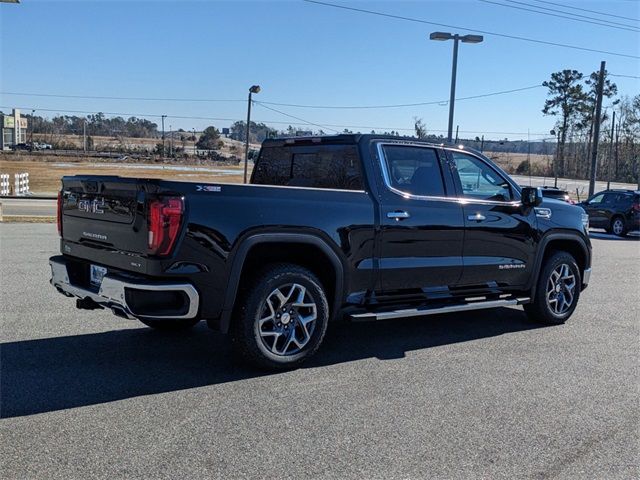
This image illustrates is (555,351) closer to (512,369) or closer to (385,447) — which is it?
(512,369)

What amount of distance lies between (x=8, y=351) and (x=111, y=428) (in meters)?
2.04

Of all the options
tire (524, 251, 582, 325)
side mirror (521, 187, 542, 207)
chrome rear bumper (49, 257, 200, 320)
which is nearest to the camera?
chrome rear bumper (49, 257, 200, 320)

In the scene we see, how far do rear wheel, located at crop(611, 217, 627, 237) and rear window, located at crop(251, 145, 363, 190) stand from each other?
58.2 ft

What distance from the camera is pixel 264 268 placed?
16.7 ft

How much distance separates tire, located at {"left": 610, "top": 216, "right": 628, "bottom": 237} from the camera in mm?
21109

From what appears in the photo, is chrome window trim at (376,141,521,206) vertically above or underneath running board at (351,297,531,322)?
above

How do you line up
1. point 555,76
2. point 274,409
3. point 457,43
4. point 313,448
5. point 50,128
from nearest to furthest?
1. point 313,448
2. point 274,409
3. point 457,43
4. point 555,76
5. point 50,128

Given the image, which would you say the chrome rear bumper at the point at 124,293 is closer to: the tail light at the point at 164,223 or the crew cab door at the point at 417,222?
the tail light at the point at 164,223

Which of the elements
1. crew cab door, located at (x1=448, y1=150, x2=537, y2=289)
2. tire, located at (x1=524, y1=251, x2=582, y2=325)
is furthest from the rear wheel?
crew cab door, located at (x1=448, y1=150, x2=537, y2=289)

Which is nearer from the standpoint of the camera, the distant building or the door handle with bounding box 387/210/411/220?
the door handle with bounding box 387/210/411/220

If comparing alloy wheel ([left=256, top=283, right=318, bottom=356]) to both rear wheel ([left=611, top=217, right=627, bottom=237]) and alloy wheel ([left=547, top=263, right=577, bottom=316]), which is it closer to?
alloy wheel ([left=547, top=263, right=577, bottom=316])

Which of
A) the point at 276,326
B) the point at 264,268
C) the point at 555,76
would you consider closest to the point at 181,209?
the point at 264,268

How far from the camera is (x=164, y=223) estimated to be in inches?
176

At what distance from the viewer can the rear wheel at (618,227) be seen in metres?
21.1
